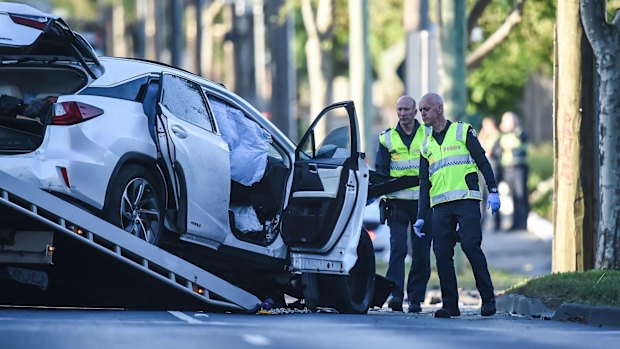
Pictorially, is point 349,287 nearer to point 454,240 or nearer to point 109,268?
point 454,240

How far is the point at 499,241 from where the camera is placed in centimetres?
2942

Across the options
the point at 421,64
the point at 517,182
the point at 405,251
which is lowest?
the point at 405,251

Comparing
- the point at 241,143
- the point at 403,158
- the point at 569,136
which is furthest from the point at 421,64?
the point at 241,143

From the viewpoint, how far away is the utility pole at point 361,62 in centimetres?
2657

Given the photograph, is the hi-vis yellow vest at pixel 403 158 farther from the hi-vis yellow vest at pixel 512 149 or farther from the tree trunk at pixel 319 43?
the tree trunk at pixel 319 43

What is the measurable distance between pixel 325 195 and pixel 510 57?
2341 cm

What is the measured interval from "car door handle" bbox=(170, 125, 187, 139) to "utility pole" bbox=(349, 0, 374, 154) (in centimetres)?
1393

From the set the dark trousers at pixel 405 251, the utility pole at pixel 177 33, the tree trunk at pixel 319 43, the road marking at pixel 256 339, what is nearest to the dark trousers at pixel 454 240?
the dark trousers at pixel 405 251

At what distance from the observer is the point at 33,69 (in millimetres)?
12758

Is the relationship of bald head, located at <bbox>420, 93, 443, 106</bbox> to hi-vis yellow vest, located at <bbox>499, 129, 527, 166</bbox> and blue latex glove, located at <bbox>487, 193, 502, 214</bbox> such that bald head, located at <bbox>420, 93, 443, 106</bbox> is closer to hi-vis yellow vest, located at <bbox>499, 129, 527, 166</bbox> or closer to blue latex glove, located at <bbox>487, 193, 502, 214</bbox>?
blue latex glove, located at <bbox>487, 193, 502, 214</bbox>

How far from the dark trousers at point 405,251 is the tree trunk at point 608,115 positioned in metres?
1.54

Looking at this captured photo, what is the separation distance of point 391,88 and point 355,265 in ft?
94.4

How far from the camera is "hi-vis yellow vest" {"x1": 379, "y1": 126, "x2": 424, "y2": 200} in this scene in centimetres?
1523

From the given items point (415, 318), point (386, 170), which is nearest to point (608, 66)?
point (386, 170)
